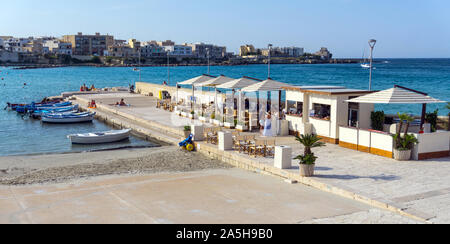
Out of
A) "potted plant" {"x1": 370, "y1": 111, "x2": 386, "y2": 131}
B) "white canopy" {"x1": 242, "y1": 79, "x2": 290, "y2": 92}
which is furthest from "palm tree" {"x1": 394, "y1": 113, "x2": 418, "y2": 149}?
"white canopy" {"x1": 242, "y1": 79, "x2": 290, "y2": 92}

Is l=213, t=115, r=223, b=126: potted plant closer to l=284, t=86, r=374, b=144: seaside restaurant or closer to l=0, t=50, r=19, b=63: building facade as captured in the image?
l=284, t=86, r=374, b=144: seaside restaurant

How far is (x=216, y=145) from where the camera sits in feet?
54.2

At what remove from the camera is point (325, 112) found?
16922 mm

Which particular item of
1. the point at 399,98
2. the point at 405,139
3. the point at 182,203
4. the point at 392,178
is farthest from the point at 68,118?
the point at 392,178

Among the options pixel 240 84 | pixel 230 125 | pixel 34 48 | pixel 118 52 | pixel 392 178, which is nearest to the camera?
pixel 392 178

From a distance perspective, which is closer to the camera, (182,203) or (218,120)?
(182,203)

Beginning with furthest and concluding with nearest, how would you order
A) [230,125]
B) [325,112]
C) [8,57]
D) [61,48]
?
[61,48], [8,57], [230,125], [325,112]

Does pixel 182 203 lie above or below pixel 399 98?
below

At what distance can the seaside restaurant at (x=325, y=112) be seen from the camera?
51.7 ft

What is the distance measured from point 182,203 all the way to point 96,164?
633 centimetres

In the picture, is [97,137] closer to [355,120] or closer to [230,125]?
[230,125]

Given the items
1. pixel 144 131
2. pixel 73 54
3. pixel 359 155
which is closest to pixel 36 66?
pixel 73 54

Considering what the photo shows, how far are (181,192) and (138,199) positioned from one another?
116 cm
